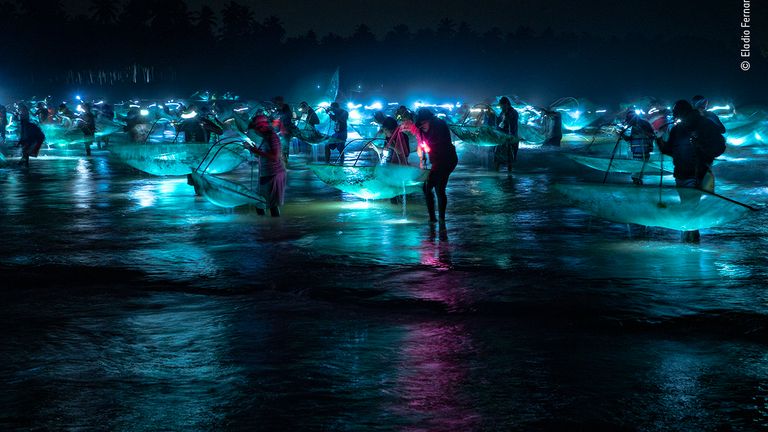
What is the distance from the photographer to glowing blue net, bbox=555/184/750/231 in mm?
9766

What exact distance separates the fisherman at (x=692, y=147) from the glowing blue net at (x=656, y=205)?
63 cm

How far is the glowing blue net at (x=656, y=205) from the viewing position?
9.77m

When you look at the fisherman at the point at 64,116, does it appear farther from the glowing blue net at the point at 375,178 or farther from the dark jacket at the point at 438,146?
the dark jacket at the point at 438,146

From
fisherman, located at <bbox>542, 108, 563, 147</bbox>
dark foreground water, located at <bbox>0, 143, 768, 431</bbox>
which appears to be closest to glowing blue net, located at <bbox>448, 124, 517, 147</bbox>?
dark foreground water, located at <bbox>0, 143, 768, 431</bbox>

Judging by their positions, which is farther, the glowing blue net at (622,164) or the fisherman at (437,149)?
the glowing blue net at (622,164)

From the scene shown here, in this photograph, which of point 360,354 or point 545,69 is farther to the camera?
point 545,69

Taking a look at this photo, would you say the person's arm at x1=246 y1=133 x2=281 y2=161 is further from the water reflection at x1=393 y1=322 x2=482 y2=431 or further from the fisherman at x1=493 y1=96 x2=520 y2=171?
the fisherman at x1=493 y1=96 x2=520 y2=171

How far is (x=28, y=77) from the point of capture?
344 ft

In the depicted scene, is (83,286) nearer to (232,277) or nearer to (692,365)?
(232,277)

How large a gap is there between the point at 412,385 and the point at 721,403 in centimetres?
176

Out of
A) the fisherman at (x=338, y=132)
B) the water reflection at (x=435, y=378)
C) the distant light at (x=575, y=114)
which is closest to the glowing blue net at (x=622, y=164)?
the fisherman at (x=338, y=132)

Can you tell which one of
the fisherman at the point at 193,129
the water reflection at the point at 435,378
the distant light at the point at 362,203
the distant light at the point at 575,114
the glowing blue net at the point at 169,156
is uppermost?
the distant light at the point at 575,114

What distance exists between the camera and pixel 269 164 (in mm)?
13711

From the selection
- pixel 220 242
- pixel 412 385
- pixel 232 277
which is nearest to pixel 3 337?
pixel 232 277
